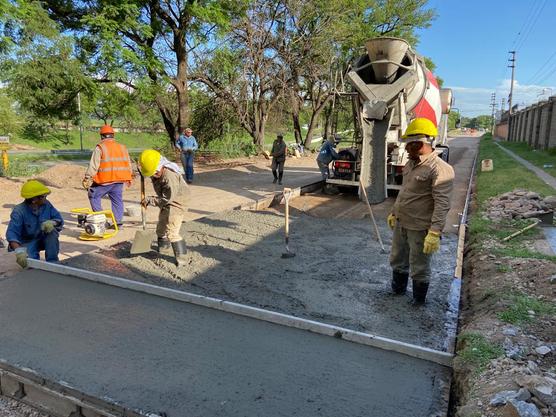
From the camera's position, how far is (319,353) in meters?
2.84

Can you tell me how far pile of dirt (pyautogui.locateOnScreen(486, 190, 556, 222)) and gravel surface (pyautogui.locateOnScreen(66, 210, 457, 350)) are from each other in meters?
1.49

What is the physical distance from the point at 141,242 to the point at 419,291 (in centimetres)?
327

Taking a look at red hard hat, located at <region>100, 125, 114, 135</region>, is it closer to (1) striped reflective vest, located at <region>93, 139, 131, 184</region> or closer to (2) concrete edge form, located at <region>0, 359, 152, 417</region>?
(1) striped reflective vest, located at <region>93, 139, 131, 184</region>

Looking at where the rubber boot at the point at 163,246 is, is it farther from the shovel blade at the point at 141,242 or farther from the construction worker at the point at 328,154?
the construction worker at the point at 328,154

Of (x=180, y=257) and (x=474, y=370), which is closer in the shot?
(x=474, y=370)

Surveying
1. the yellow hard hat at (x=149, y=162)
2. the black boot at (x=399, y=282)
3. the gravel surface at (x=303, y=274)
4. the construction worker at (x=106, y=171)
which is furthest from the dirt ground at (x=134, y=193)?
the black boot at (x=399, y=282)

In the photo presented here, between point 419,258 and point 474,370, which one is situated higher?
point 419,258

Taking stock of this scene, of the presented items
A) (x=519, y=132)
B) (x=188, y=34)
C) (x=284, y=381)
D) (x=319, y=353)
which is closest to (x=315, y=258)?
(x=319, y=353)

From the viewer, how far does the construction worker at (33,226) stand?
4.25 meters

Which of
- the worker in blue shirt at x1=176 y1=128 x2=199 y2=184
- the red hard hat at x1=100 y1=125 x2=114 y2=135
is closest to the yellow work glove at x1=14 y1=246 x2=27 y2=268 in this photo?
the red hard hat at x1=100 y1=125 x2=114 y2=135

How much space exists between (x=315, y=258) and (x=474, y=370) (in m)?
3.02

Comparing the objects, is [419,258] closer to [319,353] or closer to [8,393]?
→ [319,353]

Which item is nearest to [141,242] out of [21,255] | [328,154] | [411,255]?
[21,255]

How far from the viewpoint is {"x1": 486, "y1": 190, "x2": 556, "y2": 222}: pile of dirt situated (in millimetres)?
7168
